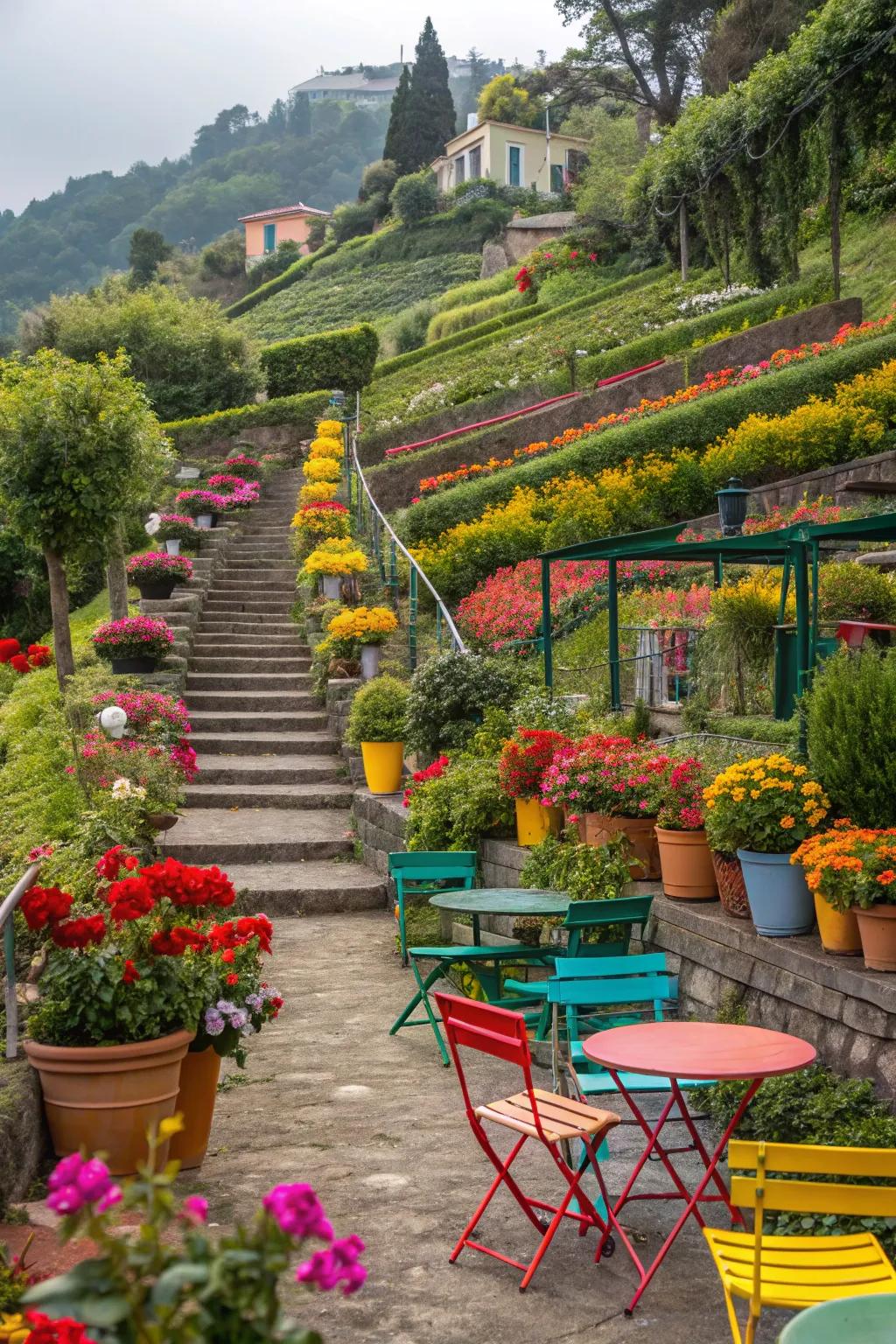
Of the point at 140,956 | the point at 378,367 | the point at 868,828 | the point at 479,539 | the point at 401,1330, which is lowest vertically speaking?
the point at 401,1330

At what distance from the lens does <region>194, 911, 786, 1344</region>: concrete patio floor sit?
333 cm

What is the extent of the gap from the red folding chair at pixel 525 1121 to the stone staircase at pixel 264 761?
4.78 m

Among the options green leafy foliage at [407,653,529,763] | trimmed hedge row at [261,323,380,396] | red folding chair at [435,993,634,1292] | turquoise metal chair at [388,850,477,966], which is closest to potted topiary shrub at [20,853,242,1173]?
red folding chair at [435,993,634,1292]

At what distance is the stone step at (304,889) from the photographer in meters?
8.59

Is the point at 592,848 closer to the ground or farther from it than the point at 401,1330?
farther from it

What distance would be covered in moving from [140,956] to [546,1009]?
1.83 meters

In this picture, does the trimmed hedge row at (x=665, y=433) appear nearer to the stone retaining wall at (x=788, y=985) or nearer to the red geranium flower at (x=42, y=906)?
the stone retaining wall at (x=788, y=985)

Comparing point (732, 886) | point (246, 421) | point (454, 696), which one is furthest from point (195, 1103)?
point (246, 421)

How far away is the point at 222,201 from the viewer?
101m

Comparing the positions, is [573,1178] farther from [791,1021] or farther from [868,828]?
[868,828]

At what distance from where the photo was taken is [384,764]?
10.0m

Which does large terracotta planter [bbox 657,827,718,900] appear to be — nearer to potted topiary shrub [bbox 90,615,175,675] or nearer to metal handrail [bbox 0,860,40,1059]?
metal handrail [bbox 0,860,40,1059]

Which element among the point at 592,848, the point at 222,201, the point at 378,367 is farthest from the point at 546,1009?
the point at 222,201

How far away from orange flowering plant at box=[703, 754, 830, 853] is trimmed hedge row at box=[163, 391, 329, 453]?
65.3 ft
